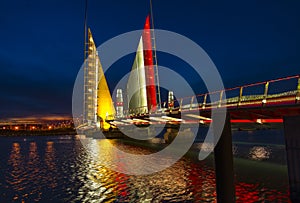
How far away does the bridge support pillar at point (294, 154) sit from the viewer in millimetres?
10516

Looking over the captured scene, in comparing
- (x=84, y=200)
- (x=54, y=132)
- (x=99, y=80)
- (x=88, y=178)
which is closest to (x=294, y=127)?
(x=84, y=200)

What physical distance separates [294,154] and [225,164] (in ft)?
23.5

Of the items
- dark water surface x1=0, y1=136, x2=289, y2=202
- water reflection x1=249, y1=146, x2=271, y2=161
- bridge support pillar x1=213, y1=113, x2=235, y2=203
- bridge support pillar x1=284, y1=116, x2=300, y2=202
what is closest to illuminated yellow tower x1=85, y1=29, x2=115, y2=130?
water reflection x1=249, y1=146, x2=271, y2=161

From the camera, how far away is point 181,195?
1277cm

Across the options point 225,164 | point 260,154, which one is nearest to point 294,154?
point 225,164

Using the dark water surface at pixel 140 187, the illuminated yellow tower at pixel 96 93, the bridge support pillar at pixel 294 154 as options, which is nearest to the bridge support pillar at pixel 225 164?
the bridge support pillar at pixel 294 154

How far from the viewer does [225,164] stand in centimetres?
514

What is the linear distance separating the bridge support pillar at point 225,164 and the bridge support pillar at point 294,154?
22.0 feet

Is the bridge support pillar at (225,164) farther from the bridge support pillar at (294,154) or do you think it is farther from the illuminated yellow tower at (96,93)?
the illuminated yellow tower at (96,93)

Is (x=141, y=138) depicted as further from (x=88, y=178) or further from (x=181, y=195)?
(x=181, y=195)

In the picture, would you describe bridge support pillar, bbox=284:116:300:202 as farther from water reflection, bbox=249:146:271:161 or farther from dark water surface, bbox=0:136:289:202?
water reflection, bbox=249:146:271:161

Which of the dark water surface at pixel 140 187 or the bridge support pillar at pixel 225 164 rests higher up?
the bridge support pillar at pixel 225 164

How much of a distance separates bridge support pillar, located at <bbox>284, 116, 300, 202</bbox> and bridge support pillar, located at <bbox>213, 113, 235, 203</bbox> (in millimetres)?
6703

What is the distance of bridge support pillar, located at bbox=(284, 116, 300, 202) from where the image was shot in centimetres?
1052
